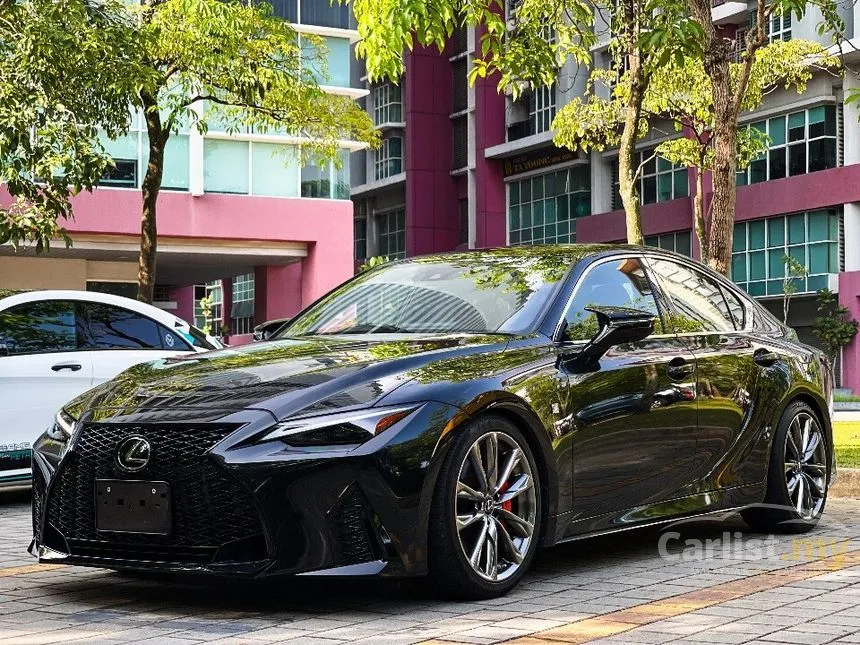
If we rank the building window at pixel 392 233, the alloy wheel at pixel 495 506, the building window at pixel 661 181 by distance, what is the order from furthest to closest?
→ the building window at pixel 392 233, the building window at pixel 661 181, the alloy wheel at pixel 495 506

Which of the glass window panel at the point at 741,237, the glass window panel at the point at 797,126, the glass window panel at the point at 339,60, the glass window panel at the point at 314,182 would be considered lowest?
the glass window panel at the point at 741,237

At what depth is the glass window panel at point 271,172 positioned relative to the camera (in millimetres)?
38312

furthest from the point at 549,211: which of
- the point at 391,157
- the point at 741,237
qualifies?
the point at 391,157

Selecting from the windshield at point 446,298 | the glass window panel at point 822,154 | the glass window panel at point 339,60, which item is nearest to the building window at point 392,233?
the glass window panel at point 822,154

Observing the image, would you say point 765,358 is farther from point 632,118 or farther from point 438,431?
point 632,118

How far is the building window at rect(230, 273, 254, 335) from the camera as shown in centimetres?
8394

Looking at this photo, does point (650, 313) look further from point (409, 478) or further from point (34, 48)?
point (34, 48)

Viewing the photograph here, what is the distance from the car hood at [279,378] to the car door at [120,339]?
397 cm

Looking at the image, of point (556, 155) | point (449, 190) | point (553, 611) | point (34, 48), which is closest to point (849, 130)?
point (556, 155)

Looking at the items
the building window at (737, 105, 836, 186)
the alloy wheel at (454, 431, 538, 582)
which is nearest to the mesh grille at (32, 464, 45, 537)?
the alloy wheel at (454, 431, 538, 582)

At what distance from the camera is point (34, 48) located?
14.8 metres

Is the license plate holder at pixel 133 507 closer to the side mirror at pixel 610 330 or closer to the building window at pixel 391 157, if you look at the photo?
the side mirror at pixel 610 330

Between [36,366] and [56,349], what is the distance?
0.22 metres

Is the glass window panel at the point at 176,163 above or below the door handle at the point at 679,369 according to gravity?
above
